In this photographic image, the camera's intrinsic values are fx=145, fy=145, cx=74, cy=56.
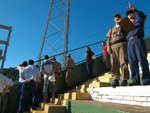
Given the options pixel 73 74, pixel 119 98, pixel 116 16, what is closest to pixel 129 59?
pixel 119 98

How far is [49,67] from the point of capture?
4449 mm

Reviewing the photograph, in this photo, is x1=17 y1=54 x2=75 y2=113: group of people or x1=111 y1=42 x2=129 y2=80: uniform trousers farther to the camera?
x1=17 y1=54 x2=75 y2=113: group of people

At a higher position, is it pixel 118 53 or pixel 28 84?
pixel 118 53

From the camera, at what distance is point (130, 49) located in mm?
2809

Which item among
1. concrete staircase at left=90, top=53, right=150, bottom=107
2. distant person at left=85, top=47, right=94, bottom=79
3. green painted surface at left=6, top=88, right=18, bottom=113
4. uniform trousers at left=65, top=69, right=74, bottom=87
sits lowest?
green painted surface at left=6, top=88, right=18, bottom=113

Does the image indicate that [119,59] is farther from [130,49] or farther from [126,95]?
[126,95]

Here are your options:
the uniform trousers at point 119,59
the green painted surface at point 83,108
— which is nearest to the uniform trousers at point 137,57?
the uniform trousers at point 119,59

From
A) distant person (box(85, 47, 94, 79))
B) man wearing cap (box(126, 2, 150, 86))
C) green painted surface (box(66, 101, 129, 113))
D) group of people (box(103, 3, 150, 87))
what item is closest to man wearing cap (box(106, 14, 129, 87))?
group of people (box(103, 3, 150, 87))

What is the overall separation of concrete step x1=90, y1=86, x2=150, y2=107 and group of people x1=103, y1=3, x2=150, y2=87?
5.5 inches

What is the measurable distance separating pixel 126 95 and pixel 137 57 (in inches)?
29.3

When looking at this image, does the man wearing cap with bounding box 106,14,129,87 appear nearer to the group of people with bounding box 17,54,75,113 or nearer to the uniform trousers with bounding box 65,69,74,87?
the group of people with bounding box 17,54,75,113

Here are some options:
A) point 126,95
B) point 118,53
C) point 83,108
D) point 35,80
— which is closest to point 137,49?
point 118,53

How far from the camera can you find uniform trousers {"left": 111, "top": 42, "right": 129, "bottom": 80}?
293 cm

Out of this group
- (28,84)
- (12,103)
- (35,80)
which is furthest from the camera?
(12,103)
